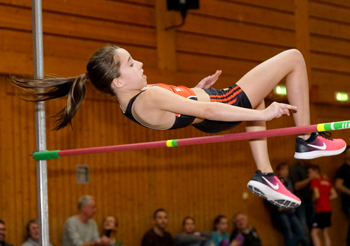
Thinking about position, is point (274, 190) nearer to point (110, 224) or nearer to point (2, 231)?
point (2, 231)

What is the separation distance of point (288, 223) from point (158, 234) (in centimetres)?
212

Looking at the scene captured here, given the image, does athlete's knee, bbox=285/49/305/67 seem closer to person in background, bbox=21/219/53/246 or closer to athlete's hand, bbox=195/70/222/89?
athlete's hand, bbox=195/70/222/89

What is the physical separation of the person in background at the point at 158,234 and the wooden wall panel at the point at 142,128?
1.28 feet

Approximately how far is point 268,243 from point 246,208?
60cm

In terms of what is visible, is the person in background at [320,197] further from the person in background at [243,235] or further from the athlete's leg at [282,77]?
the athlete's leg at [282,77]

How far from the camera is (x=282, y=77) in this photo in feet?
8.20

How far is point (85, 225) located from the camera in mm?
4863

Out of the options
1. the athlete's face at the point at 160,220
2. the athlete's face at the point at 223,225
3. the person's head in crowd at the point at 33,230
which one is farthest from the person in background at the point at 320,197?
the person's head in crowd at the point at 33,230

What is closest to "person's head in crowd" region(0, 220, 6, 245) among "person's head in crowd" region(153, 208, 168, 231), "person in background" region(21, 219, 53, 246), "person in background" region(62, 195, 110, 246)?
"person in background" region(21, 219, 53, 246)

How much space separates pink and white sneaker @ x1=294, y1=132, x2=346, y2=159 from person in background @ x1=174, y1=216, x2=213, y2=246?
3.20 metres

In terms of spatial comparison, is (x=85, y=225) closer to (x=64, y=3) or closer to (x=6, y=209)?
(x=6, y=209)

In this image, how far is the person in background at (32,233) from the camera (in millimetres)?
4524

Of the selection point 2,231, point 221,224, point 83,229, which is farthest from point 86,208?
point 221,224

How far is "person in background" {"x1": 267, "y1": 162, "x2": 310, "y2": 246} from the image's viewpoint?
6488mm
